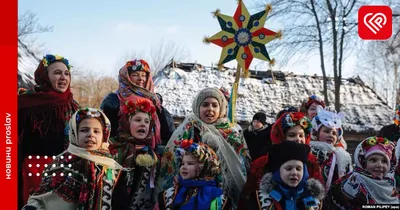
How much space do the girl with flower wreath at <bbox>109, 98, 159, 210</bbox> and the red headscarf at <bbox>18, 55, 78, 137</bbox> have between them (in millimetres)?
566

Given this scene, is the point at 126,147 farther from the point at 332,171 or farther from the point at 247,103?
the point at 247,103

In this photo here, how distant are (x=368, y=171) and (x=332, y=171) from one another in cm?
35

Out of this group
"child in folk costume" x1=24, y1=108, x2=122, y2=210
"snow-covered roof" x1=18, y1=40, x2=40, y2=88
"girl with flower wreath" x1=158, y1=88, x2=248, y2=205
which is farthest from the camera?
"snow-covered roof" x1=18, y1=40, x2=40, y2=88

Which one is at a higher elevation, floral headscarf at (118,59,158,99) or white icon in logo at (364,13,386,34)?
white icon in logo at (364,13,386,34)

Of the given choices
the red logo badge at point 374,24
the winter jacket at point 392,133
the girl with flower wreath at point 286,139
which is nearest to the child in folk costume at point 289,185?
the girl with flower wreath at point 286,139

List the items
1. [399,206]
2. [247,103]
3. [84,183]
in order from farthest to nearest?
[247,103], [399,206], [84,183]

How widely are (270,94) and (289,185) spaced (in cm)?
1570

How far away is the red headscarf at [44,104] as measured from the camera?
170 inches

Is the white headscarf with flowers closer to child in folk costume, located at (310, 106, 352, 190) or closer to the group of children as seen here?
the group of children

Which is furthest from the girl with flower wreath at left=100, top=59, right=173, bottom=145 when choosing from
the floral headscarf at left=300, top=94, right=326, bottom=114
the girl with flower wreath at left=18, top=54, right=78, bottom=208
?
the floral headscarf at left=300, top=94, right=326, bottom=114

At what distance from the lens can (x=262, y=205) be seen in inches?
147

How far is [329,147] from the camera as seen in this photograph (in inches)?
177

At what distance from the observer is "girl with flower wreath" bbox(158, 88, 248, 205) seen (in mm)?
4371
